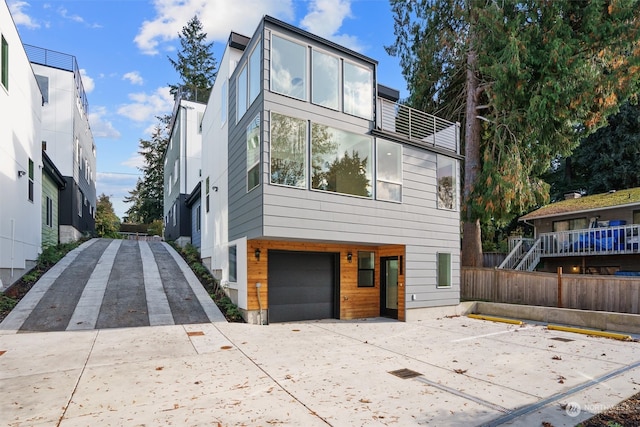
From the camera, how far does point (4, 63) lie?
894 centimetres

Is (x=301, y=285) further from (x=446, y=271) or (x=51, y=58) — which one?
(x=51, y=58)

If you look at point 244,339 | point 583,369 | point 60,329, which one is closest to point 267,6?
point 244,339

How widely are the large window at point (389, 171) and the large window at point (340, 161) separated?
0.36 m

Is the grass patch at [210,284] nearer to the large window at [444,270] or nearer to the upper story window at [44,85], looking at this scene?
the large window at [444,270]

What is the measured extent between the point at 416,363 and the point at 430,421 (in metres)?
2.26

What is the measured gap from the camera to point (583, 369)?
5.64 m

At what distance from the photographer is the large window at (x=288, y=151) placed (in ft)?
27.2

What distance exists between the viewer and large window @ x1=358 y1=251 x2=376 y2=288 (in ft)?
35.8

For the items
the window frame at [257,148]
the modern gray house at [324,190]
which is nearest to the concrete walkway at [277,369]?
the modern gray house at [324,190]

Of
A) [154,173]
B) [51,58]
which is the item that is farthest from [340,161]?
[154,173]

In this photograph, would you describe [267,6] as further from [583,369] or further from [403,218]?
[583,369]

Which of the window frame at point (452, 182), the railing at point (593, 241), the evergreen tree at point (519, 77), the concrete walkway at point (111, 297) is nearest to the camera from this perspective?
the concrete walkway at point (111, 297)

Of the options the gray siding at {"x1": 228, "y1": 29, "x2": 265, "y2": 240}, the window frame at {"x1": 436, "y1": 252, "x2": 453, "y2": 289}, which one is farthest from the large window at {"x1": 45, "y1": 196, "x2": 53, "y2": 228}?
the window frame at {"x1": 436, "y1": 252, "x2": 453, "y2": 289}

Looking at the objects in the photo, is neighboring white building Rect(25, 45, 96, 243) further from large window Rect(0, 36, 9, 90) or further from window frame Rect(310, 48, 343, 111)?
window frame Rect(310, 48, 343, 111)
